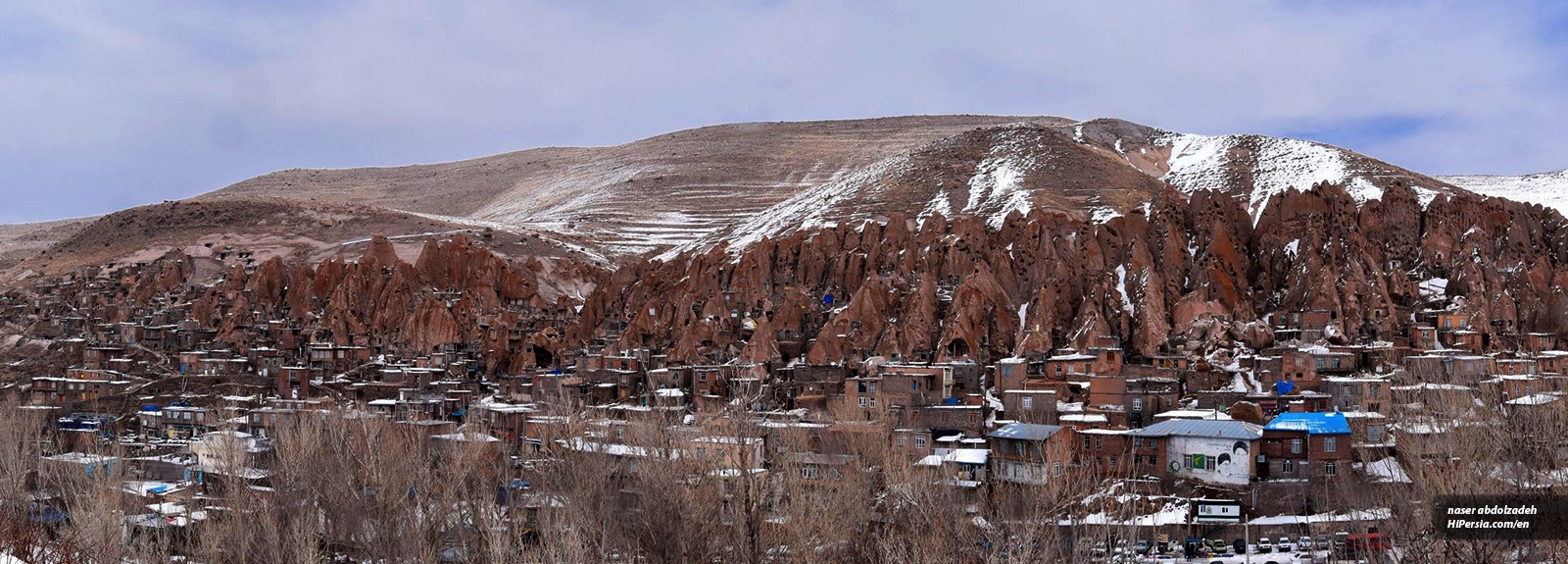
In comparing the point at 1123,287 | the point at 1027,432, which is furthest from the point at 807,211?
the point at 1027,432

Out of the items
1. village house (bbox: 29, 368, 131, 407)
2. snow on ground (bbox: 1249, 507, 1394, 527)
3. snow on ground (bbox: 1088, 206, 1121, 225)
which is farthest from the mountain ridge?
village house (bbox: 29, 368, 131, 407)

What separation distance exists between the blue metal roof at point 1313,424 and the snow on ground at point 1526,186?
212ft

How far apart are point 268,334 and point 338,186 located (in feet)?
440

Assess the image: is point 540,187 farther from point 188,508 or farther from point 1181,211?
point 188,508

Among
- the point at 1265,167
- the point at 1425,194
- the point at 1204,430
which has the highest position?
the point at 1265,167

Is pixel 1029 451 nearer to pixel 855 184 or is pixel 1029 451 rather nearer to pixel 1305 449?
pixel 1305 449

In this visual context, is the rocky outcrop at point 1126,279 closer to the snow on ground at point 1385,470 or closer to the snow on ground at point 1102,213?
the snow on ground at point 1102,213

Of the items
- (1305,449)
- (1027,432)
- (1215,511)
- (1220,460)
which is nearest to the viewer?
(1215,511)

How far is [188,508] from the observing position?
35.6 meters

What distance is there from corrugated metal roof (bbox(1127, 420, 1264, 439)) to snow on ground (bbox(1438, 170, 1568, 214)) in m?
66.5

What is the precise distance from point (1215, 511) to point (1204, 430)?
12.4 ft

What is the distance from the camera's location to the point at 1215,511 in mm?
35719

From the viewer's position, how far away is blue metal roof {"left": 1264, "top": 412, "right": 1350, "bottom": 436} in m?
37.7

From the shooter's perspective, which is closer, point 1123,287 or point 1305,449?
point 1305,449
